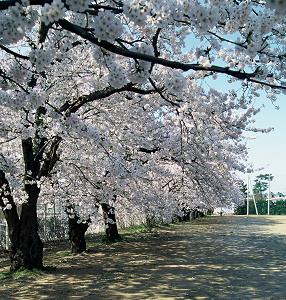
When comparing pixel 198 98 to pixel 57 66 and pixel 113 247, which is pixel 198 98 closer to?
pixel 57 66

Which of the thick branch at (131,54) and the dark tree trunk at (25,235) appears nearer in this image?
the thick branch at (131,54)

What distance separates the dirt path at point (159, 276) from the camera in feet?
31.7

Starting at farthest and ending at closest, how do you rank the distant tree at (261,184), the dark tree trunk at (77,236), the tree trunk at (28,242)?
the distant tree at (261,184) → the dark tree trunk at (77,236) → the tree trunk at (28,242)

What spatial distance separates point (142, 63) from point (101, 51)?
655mm

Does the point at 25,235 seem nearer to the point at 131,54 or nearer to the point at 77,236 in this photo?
the point at 77,236

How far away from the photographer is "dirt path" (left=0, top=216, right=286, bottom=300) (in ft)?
31.7

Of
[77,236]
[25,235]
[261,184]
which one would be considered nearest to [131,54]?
[25,235]

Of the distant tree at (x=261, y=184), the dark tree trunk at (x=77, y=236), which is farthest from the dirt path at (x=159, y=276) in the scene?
the distant tree at (x=261, y=184)

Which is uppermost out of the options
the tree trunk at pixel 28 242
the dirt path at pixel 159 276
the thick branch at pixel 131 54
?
the thick branch at pixel 131 54

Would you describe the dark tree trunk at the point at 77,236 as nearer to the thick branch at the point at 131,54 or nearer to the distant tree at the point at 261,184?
the thick branch at the point at 131,54

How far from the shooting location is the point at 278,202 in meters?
94.0

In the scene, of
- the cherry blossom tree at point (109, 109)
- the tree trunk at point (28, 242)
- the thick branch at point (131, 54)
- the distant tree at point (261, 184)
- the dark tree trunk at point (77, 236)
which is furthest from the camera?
the distant tree at point (261, 184)

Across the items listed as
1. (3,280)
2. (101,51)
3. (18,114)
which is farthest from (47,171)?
(101,51)

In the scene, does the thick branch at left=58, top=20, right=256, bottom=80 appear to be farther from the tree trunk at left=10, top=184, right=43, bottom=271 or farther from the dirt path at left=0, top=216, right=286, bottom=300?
the tree trunk at left=10, top=184, right=43, bottom=271
